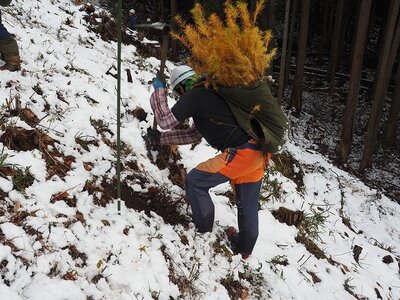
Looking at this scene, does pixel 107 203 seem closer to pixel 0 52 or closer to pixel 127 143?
pixel 127 143

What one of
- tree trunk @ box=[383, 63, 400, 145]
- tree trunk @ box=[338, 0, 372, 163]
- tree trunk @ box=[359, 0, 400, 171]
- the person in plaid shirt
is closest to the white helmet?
the person in plaid shirt

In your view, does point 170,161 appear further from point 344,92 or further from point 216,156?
point 344,92

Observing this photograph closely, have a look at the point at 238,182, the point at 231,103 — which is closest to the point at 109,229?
the point at 238,182

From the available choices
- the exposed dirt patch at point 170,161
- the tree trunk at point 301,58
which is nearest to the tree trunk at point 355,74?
the tree trunk at point 301,58

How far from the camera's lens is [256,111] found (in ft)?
10.5

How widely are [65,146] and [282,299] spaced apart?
8.32 ft

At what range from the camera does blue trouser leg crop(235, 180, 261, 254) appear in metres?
3.51

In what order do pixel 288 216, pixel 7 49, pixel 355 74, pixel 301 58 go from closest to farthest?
pixel 7 49 → pixel 288 216 → pixel 355 74 → pixel 301 58

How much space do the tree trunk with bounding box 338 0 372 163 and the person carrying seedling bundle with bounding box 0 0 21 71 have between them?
9880 mm

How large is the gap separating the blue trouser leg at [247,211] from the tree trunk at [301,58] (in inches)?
499

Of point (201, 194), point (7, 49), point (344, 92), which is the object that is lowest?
point (344, 92)

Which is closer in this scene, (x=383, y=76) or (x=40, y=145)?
(x=40, y=145)

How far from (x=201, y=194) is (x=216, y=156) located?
1.32 feet

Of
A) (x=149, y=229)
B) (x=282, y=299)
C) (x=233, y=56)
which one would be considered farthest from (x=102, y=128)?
(x=282, y=299)
